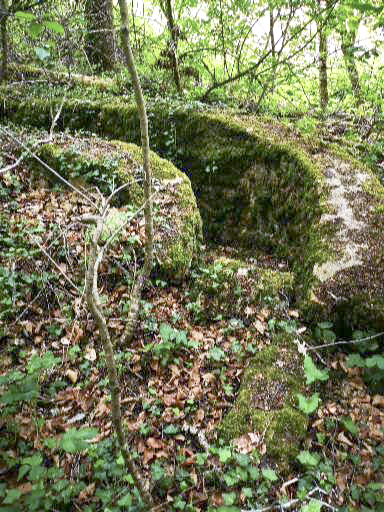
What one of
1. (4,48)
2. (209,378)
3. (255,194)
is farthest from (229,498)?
(4,48)

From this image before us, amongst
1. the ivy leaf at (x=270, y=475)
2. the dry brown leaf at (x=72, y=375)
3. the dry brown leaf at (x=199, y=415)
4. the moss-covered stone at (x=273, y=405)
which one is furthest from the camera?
the dry brown leaf at (x=72, y=375)

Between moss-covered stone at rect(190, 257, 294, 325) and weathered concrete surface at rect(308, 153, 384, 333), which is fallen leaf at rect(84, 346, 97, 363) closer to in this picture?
moss-covered stone at rect(190, 257, 294, 325)

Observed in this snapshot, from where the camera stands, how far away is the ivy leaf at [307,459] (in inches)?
118

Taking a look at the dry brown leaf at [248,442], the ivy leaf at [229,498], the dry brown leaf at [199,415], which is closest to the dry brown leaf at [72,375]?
the dry brown leaf at [199,415]

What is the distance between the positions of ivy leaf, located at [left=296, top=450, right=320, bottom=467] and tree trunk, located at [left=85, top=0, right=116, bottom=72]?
10.6 m

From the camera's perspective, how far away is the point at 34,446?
313 centimetres

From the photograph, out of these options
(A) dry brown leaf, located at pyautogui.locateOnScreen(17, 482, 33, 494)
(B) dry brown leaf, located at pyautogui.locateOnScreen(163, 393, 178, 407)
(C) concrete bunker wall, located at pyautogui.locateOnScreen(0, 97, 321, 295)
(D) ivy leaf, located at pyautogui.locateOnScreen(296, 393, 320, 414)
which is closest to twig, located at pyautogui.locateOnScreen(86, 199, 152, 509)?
(A) dry brown leaf, located at pyautogui.locateOnScreen(17, 482, 33, 494)

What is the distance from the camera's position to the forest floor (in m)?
2.88

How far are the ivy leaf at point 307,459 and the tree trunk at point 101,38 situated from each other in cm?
1058

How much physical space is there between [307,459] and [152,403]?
1421 mm

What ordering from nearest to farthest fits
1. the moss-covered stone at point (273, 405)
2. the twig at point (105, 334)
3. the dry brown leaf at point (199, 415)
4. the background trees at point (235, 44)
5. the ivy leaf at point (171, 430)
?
the twig at point (105, 334), the moss-covered stone at point (273, 405), the ivy leaf at point (171, 430), the dry brown leaf at point (199, 415), the background trees at point (235, 44)

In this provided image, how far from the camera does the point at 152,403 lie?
3580mm

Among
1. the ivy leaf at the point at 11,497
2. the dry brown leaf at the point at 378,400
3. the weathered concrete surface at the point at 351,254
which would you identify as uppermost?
the weathered concrete surface at the point at 351,254

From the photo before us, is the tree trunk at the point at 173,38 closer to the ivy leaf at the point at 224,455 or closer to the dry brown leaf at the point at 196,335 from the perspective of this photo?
the dry brown leaf at the point at 196,335
